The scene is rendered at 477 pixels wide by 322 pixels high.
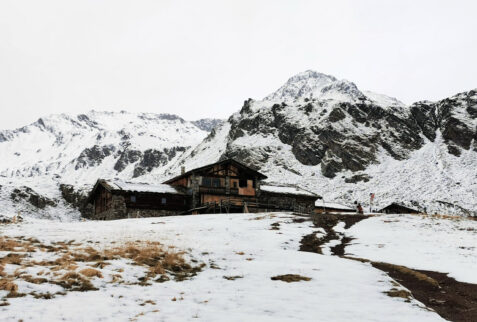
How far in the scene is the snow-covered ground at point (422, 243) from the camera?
57.9 ft

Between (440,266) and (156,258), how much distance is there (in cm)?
1191

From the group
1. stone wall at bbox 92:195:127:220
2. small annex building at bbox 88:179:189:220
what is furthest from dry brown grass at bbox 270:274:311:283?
stone wall at bbox 92:195:127:220

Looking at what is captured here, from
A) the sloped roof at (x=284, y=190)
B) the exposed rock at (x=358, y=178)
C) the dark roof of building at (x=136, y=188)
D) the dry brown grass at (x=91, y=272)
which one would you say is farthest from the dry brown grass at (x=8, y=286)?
the exposed rock at (x=358, y=178)

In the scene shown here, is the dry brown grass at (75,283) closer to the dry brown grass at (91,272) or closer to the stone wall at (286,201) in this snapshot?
the dry brown grass at (91,272)

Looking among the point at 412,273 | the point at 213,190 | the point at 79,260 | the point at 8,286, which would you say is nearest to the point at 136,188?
the point at 213,190

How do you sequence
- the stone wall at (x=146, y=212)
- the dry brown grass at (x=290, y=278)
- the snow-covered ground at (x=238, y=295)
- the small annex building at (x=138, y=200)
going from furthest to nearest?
the stone wall at (x=146, y=212), the small annex building at (x=138, y=200), the dry brown grass at (x=290, y=278), the snow-covered ground at (x=238, y=295)

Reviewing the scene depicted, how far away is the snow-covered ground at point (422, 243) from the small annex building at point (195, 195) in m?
16.8

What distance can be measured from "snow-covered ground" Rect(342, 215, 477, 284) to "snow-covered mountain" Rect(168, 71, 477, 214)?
160 feet

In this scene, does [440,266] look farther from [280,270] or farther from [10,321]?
[10,321]

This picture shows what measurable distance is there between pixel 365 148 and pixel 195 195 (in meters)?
86.8

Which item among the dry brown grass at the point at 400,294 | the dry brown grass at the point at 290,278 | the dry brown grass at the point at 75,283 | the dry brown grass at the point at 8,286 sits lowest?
the dry brown grass at the point at 400,294

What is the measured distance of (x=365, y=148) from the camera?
126 meters

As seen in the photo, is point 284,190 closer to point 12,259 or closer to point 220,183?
point 220,183

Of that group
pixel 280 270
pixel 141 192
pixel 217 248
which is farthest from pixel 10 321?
pixel 141 192
